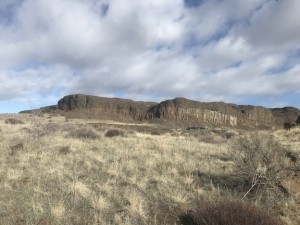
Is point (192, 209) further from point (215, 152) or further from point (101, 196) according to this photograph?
point (215, 152)

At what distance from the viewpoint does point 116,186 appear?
8.99 m

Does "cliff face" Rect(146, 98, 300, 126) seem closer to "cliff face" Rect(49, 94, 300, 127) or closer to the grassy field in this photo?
"cliff face" Rect(49, 94, 300, 127)

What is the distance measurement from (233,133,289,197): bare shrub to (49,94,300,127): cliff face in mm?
52084

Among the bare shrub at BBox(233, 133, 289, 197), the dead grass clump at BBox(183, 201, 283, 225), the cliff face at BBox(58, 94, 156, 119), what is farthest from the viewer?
the cliff face at BBox(58, 94, 156, 119)

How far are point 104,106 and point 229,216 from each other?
214 ft

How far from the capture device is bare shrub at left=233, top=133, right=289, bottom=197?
8633 mm

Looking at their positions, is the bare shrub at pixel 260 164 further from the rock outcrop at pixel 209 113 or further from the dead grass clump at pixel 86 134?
the rock outcrop at pixel 209 113

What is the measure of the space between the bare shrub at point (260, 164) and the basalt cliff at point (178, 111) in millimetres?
51566

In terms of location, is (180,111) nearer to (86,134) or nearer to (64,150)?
(86,134)

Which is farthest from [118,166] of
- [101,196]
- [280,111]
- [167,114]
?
[280,111]

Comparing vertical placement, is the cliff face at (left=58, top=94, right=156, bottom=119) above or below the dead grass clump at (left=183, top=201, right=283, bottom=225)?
above

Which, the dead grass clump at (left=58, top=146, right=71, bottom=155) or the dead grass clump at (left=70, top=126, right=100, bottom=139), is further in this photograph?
the dead grass clump at (left=70, top=126, right=100, bottom=139)

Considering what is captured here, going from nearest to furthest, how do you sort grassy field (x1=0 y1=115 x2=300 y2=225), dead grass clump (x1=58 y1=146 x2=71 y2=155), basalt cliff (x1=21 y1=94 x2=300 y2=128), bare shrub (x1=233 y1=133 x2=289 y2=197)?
grassy field (x1=0 y1=115 x2=300 y2=225), bare shrub (x1=233 y1=133 x2=289 y2=197), dead grass clump (x1=58 y1=146 x2=71 y2=155), basalt cliff (x1=21 y1=94 x2=300 y2=128)

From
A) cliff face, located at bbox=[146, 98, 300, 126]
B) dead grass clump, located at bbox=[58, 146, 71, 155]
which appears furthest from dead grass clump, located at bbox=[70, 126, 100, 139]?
cliff face, located at bbox=[146, 98, 300, 126]
